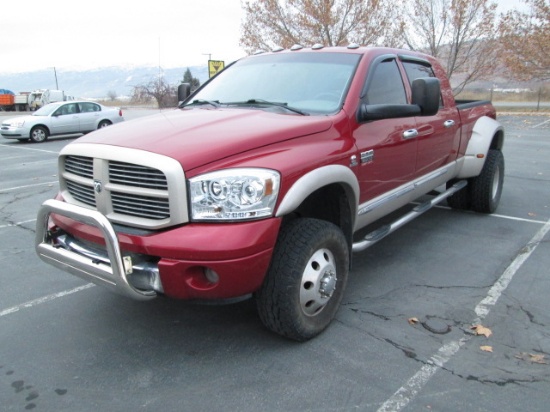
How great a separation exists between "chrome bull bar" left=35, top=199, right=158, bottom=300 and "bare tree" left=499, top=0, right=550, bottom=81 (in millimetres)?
27481

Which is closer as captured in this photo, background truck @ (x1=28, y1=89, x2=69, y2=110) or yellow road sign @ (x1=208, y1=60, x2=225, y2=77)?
yellow road sign @ (x1=208, y1=60, x2=225, y2=77)

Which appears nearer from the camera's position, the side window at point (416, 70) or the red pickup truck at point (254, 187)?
the red pickup truck at point (254, 187)

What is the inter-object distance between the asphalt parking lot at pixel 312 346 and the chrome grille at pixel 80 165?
112 cm

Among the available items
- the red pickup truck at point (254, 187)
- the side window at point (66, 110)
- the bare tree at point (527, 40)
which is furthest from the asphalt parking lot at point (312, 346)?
the bare tree at point (527, 40)

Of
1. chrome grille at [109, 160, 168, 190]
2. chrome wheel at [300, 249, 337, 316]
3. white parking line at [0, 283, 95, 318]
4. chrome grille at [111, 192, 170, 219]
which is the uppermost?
chrome grille at [109, 160, 168, 190]

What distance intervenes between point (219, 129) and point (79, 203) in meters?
1.07

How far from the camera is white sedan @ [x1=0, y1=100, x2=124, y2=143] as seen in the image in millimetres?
17469

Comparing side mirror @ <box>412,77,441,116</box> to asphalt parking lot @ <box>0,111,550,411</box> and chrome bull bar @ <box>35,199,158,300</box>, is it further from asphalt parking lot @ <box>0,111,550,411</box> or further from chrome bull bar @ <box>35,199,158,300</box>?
chrome bull bar @ <box>35,199,158,300</box>

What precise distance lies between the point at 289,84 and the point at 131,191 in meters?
1.74

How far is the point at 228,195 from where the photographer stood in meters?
2.71

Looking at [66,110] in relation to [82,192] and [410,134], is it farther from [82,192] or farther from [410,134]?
[410,134]

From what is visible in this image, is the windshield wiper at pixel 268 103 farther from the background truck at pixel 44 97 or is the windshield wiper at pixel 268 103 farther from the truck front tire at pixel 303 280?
the background truck at pixel 44 97

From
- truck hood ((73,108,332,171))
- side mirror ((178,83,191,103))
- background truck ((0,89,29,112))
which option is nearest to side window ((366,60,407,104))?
truck hood ((73,108,332,171))

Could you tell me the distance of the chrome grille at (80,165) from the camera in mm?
3113
